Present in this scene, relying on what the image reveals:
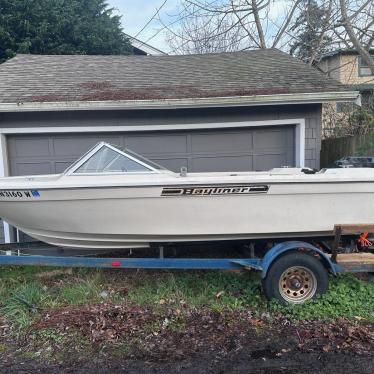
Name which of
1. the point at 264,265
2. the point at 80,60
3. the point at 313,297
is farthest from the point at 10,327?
the point at 80,60

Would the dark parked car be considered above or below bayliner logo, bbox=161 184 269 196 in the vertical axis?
above

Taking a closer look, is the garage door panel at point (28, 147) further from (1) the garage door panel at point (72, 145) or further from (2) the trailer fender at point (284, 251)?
(2) the trailer fender at point (284, 251)

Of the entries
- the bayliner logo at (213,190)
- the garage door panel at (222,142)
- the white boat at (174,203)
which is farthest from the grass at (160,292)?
the garage door panel at (222,142)

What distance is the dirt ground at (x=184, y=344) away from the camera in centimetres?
379

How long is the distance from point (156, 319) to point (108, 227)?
1.17 meters

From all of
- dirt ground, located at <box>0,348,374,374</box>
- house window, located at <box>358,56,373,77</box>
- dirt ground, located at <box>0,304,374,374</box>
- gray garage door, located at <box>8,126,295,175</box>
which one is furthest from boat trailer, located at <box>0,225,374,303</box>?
house window, located at <box>358,56,373,77</box>

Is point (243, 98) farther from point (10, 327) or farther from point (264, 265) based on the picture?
point (10, 327)

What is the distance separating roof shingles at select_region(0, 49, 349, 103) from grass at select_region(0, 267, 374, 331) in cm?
281

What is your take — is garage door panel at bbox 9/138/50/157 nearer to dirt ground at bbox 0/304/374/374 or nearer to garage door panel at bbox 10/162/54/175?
garage door panel at bbox 10/162/54/175

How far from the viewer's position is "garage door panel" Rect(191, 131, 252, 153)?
24.8 ft

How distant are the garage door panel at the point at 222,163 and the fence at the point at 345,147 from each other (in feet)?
11.6

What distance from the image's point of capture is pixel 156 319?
15.2ft

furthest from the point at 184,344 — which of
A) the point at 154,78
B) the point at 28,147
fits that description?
the point at 154,78

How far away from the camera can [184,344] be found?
4168 mm
